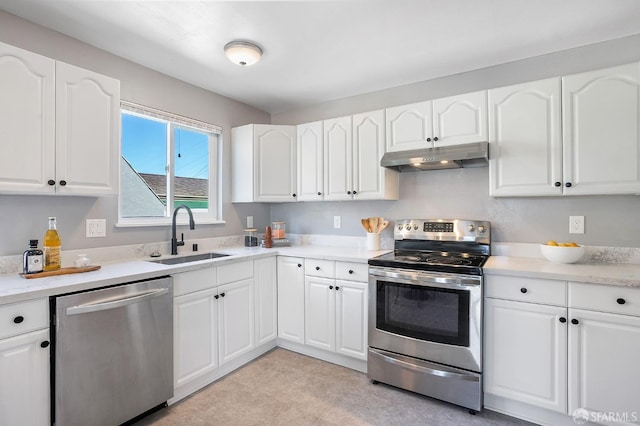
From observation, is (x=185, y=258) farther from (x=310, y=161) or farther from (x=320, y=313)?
(x=310, y=161)

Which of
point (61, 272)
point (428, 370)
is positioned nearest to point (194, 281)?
point (61, 272)

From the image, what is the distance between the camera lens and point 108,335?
5.64ft

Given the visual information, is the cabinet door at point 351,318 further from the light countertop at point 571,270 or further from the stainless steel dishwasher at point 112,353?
the stainless steel dishwasher at point 112,353

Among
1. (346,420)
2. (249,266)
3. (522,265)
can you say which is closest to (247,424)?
(346,420)

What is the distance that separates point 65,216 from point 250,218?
1.67 m

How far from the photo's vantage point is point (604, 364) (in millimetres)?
1710

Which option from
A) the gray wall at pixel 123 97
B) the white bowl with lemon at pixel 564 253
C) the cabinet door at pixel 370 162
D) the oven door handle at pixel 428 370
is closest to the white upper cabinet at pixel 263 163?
the gray wall at pixel 123 97

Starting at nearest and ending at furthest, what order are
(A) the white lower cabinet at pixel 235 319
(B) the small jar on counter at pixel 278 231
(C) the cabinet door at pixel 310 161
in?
(A) the white lower cabinet at pixel 235 319 → (C) the cabinet door at pixel 310 161 → (B) the small jar on counter at pixel 278 231

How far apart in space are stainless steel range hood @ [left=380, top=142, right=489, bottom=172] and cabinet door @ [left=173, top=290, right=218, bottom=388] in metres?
1.71

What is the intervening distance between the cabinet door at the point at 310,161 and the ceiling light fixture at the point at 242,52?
37.9 inches

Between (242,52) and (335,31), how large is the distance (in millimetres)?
644

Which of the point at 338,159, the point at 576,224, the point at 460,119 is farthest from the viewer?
the point at 338,159

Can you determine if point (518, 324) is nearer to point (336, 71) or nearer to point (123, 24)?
point (336, 71)

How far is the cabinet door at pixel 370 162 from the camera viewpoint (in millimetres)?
2750
